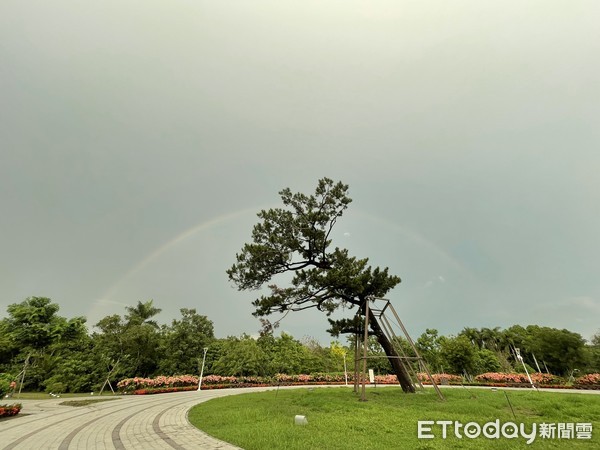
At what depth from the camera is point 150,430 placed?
394 inches

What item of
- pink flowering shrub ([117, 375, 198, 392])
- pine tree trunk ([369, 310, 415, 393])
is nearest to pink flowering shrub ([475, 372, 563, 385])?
pine tree trunk ([369, 310, 415, 393])

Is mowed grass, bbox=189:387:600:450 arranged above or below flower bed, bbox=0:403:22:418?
above

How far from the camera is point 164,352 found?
1358 inches

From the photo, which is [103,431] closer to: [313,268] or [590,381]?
[313,268]

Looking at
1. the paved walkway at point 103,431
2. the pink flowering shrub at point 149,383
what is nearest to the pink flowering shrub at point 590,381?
the paved walkway at point 103,431

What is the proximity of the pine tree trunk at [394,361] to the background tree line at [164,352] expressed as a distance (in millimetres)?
9648

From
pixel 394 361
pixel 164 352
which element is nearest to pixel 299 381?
pixel 164 352

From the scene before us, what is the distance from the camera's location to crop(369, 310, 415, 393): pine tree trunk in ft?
55.4

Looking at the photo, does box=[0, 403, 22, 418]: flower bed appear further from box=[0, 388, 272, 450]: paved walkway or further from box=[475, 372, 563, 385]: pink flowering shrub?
box=[475, 372, 563, 385]: pink flowering shrub

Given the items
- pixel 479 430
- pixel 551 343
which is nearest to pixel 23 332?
pixel 479 430

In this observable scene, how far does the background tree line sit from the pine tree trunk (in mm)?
9648

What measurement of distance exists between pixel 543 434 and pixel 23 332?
33.4 m

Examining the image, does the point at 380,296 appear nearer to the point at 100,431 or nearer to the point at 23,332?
the point at 100,431

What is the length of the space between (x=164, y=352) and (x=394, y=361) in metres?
29.1
